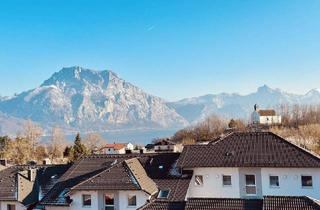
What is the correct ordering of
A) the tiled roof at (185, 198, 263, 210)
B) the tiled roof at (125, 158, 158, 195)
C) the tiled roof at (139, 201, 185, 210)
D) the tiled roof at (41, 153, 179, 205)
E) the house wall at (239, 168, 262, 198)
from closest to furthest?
1. the tiled roof at (185, 198, 263, 210)
2. the tiled roof at (139, 201, 185, 210)
3. the tiled roof at (125, 158, 158, 195)
4. the tiled roof at (41, 153, 179, 205)
5. the house wall at (239, 168, 262, 198)

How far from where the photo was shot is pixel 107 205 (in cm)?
2853

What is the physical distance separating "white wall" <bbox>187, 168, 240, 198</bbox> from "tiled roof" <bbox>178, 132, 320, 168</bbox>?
63 cm

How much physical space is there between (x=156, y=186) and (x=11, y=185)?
40.2 ft

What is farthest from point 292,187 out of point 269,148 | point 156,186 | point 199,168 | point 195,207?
point 195,207

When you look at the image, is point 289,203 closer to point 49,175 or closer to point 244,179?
point 244,179

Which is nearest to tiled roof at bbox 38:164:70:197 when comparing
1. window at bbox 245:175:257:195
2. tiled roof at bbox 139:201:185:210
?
window at bbox 245:175:257:195

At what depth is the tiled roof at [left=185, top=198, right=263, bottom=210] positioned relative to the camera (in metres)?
18.7

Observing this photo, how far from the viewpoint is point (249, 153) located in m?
31.3

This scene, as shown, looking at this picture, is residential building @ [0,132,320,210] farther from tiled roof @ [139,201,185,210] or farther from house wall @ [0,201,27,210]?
tiled roof @ [139,201,185,210]

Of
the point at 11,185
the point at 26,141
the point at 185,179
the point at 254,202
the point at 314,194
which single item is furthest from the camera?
the point at 26,141

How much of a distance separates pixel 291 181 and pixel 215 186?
548cm

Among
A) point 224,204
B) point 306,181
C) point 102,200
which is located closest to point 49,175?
point 102,200

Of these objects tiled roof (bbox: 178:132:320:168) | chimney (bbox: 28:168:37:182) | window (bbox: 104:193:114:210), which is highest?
tiled roof (bbox: 178:132:320:168)

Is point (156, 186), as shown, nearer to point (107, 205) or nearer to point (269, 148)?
point (107, 205)
